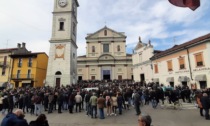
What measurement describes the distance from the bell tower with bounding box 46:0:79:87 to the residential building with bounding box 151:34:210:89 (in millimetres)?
16878

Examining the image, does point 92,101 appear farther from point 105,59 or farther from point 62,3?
point 105,59

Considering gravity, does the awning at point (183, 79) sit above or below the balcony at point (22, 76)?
below

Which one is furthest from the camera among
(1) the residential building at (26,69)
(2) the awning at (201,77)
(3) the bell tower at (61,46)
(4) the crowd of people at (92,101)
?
(1) the residential building at (26,69)

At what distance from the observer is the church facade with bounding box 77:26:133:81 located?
148ft

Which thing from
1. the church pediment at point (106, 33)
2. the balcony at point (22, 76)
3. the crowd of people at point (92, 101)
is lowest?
the crowd of people at point (92, 101)

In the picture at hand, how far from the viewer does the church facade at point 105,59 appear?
45.0m

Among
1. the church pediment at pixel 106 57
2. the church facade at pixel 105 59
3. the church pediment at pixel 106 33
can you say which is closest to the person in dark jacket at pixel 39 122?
the church facade at pixel 105 59

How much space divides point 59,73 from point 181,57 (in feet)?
70.9

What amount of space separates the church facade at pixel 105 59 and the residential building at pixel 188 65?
19679mm

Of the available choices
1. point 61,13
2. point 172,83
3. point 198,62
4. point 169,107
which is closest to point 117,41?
point 61,13

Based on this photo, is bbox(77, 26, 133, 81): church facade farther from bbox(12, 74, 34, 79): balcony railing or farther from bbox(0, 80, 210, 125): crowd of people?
bbox(0, 80, 210, 125): crowd of people

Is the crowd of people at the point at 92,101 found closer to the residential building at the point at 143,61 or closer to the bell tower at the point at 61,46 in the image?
the bell tower at the point at 61,46

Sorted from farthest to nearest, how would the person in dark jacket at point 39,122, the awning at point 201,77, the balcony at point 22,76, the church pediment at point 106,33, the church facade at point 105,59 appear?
Result: the church pediment at point 106,33 < the church facade at point 105,59 < the balcony at point 22,76 < the awning at point 201,77 < the person in dark jacket at point 39,122

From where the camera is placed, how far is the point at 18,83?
32.8 m
